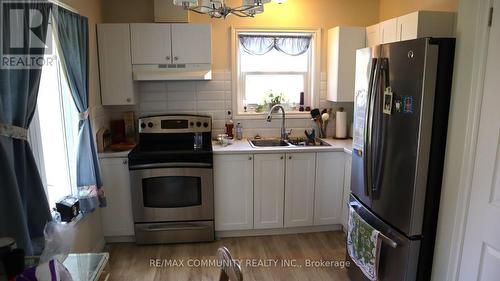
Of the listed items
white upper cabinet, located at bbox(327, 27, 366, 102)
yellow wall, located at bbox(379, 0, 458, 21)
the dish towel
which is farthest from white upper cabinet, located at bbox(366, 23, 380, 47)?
the dish towel

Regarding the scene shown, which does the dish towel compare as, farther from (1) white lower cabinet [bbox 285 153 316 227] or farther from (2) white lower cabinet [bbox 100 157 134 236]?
(2) white lower cabinet [bbox 100 157 134 236]

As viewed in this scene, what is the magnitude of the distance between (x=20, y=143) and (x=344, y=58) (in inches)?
111

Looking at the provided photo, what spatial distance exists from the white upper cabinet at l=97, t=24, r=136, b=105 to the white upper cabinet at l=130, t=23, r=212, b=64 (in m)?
0.08

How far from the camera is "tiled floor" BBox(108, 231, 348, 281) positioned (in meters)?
2.72

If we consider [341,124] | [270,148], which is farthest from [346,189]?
[270,148]

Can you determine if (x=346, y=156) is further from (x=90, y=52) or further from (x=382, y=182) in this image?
(x=90, y=52)

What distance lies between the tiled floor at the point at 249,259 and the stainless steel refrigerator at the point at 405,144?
0.80 meters

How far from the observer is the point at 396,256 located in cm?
206

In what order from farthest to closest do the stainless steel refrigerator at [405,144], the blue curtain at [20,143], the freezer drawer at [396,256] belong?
the freezer drawer at [396,256] → the stainless steel refrigerator at [405,144] → the blue curtain at [20,143]

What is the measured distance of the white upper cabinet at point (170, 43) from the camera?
3.17 meters

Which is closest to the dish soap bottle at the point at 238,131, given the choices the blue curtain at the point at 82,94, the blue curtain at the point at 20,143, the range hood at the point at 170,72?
the range hood at the point at 170,72

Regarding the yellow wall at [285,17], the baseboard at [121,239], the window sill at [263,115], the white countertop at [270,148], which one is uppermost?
the yellow wall at [285,17]

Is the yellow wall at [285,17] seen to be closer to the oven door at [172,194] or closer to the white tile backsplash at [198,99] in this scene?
the white tile backsplash at [198,99]

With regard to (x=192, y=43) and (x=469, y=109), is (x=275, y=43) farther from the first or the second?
(x=469, y=109)
